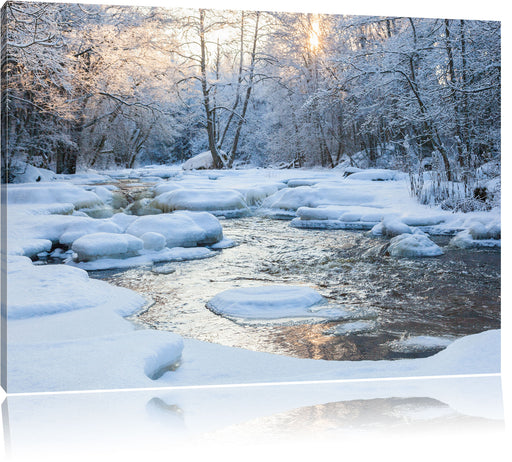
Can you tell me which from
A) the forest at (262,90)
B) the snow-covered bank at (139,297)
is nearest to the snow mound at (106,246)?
the snow-covered bank at (139,297)

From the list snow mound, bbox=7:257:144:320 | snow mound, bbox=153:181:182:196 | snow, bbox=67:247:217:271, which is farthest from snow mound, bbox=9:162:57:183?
snow mound, bbox=153:181:182:196

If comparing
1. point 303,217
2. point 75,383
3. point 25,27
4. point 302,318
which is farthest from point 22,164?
point 303,217

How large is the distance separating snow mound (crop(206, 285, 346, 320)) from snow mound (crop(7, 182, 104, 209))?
4.27 ft

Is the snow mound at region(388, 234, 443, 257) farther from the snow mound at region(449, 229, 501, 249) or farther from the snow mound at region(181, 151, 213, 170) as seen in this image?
the snow mound at region(181, 151, 213, 170)

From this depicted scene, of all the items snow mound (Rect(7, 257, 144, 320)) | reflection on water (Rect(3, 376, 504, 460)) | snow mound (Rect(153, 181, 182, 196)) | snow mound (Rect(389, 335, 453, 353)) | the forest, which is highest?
the forest

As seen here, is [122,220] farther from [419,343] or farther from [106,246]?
[419,343]

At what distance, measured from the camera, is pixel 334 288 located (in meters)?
3.85

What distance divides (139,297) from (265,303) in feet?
2.76

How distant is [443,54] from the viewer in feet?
13.4

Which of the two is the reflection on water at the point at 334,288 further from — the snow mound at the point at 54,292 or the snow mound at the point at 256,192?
the snow mound at the point at 256,192

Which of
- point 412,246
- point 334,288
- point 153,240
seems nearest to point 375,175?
point 412,246

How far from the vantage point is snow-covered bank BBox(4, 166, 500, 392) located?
2614 millimetres

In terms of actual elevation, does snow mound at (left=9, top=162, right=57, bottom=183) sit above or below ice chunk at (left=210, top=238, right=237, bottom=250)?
above

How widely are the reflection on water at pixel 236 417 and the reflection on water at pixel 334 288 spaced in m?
0.32
